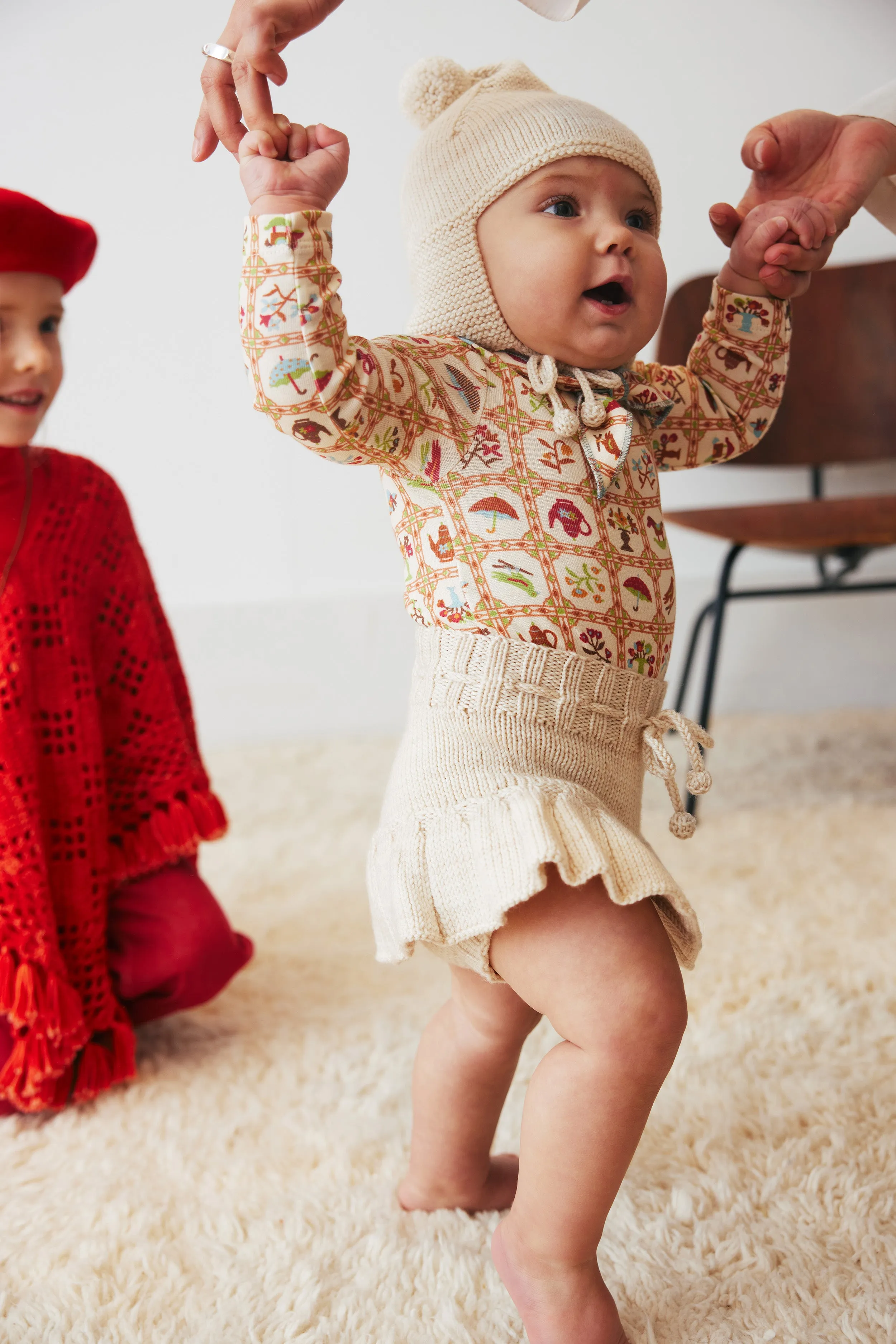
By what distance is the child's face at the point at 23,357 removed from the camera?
2.66 feet

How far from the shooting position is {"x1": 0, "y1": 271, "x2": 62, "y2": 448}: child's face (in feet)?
2.66

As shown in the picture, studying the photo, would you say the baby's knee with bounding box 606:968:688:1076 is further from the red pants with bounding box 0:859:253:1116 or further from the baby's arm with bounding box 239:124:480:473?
the red pants with bounding box 0:859:253:1116

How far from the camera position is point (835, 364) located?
1.65 m

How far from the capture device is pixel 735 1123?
76 cm

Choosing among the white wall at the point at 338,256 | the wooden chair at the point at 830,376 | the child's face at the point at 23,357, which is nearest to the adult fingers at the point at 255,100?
the child's face at the point at 23,357

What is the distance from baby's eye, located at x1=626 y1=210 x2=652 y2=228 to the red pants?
638mm

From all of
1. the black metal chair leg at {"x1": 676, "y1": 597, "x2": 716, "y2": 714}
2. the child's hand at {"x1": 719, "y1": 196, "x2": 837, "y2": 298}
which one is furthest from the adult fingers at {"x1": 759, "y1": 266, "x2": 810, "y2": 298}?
the black metal chair leg at {"x1": 676, "y1": 597, "x2": 716, "y2": 714}

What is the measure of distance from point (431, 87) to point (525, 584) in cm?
33

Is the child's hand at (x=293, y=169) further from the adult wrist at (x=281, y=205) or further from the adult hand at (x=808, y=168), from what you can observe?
the adult hand at (x=808, y=168)

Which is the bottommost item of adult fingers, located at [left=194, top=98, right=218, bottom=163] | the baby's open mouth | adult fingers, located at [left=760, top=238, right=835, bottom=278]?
the baby's open mouth

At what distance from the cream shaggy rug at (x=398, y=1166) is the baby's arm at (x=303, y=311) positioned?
1.58ft

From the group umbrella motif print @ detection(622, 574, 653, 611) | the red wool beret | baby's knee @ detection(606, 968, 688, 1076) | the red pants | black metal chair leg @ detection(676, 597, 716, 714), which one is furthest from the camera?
black metal chair leg @ detection(676, 597, 716, 714)

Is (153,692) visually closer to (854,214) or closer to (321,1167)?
(321,1167)

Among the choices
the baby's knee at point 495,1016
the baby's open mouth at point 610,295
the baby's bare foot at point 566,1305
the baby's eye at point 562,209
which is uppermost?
the baby's eye at point 562,209
